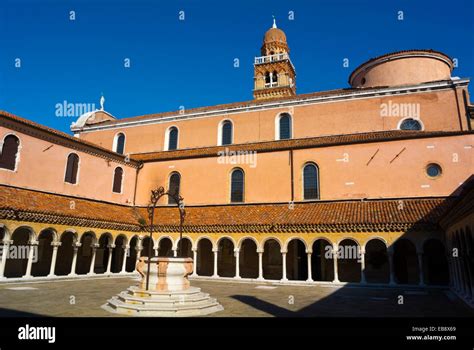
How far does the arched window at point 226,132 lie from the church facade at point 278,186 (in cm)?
9

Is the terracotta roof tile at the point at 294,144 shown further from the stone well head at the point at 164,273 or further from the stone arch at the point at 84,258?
the stone well head at the point at 164,273

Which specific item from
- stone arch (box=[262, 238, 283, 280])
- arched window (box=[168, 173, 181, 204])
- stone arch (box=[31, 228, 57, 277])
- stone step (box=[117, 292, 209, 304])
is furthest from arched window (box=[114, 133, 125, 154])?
stone step (box=[117, 292, 209, 304])

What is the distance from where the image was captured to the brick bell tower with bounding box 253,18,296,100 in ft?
129

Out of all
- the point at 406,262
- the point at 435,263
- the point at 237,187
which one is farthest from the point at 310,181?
the point at 435,263

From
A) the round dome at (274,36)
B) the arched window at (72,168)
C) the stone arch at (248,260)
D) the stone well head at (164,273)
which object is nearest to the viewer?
the stone well head at (164,273)

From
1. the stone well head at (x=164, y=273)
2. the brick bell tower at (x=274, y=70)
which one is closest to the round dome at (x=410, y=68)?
the brick bell tower at (x=274, y=70)

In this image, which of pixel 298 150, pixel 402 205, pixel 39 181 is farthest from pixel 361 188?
pixel 39 181

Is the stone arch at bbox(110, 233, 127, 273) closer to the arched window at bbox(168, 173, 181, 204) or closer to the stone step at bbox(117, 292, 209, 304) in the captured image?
the arched window at bbox(168, 173, 181, 204)

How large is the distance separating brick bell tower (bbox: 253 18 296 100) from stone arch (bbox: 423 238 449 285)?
79.1 feet

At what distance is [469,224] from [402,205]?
891 centimetres

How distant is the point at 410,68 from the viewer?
2511cm

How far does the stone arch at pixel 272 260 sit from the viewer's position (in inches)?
909

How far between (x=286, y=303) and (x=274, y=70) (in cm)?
3334

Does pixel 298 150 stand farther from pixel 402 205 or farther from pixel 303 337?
pixel 303 337
